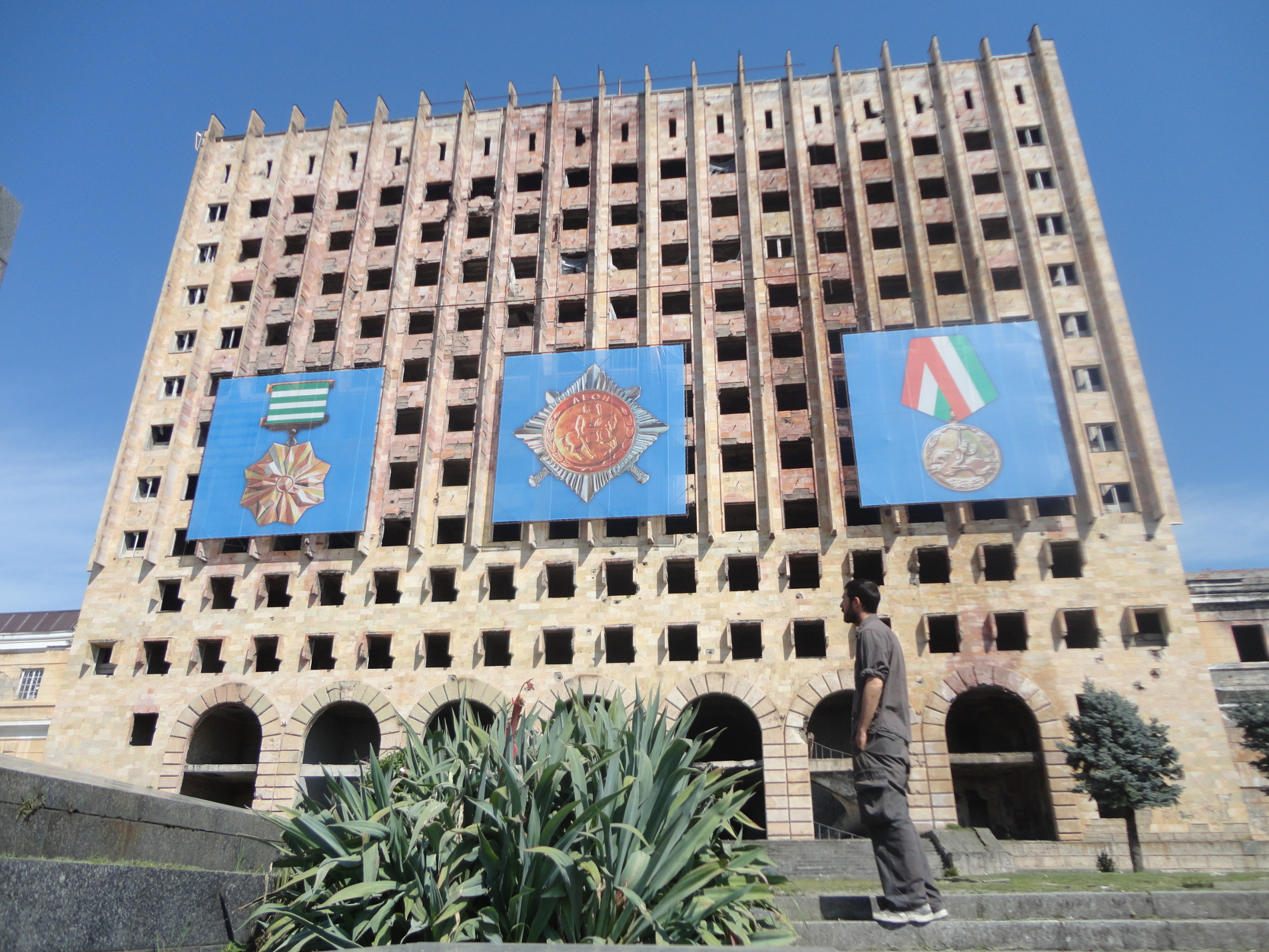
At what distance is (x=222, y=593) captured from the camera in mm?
34969

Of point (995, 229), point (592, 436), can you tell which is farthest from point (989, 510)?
point (592, 436)

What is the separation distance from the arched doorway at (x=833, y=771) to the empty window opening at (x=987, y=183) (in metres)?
22.9

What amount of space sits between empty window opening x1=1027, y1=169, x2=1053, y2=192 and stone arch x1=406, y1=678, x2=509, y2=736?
101 feet

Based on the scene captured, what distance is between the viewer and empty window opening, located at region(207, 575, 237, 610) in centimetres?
3472

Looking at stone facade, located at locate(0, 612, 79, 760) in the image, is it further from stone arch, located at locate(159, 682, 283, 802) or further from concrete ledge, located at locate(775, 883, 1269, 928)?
concrete ledge, located at locate(775, 883, 1269, 928)

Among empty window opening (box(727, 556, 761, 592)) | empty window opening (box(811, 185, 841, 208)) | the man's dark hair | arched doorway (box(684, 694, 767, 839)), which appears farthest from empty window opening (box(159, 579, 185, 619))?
the man's dark hair

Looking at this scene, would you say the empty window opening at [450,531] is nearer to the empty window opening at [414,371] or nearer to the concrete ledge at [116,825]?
the empty window opening at [414,371]

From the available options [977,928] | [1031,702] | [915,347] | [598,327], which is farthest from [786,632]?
[977,928]

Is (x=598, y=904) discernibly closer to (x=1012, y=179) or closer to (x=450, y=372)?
(x=450, y=372)

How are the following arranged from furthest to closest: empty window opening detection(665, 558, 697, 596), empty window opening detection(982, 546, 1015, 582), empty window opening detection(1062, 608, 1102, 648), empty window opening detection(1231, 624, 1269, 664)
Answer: empty window opening detection(1231, 624, 1269, 664) < empty window opening detection(665, 558, 697, 596) < empty window opening detection(982, 546, 1015, 582) < empty window opening detection(1062, 608, 1102, 648)

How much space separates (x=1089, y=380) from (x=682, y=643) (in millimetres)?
18762

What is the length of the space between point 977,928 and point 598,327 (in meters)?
32.5

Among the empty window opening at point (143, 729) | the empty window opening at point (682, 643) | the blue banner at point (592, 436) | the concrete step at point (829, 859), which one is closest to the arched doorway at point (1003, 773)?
the concrete step at point (829, 859)

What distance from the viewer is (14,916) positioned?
636cm
